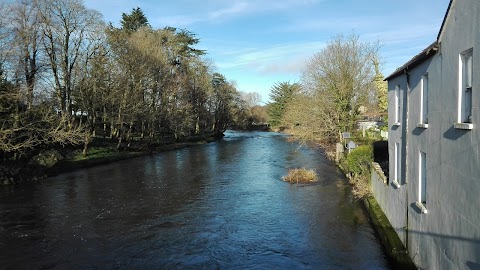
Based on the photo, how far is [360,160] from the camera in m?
21.6

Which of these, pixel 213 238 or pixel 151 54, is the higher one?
pixel 151 54

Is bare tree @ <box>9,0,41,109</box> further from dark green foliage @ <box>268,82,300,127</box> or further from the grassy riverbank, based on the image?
dark green foliage @ <box>268,82,300,127</box>

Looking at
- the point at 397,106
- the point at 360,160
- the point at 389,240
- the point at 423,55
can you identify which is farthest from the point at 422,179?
the point at 360,160

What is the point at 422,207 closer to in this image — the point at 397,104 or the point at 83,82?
the point at 397,104

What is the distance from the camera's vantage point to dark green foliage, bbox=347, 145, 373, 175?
20.8 meters

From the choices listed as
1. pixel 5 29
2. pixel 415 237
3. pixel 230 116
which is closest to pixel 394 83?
pixel 415 237

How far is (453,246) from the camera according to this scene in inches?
286

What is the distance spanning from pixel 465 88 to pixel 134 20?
6257cm

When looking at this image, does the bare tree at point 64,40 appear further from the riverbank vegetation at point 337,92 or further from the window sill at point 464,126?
the window sill at point 464,126

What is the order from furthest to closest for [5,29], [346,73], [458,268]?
[346,73] → [5,29] → [458,268]

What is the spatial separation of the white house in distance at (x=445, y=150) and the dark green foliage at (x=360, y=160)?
871 cm

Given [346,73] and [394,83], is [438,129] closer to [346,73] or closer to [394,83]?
[394,83]

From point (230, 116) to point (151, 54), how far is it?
118 ft

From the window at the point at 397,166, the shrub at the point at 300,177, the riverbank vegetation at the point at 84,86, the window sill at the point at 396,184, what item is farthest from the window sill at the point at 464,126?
the riverbank vegetation at the point at 84,86
